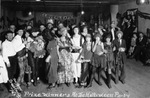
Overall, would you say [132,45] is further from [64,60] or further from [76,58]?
[64,60]

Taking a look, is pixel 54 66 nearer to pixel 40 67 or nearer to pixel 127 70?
pixel 40 67

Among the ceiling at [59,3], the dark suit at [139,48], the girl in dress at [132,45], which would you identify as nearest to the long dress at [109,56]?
the dark suit at [139,48]

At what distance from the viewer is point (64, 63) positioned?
3537 mm

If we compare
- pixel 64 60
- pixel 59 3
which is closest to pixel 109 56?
pixel 64 60

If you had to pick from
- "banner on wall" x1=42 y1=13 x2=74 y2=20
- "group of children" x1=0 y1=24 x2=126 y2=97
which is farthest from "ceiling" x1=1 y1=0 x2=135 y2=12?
"group of children" x1=0 y1=24 x2=126 y2=97

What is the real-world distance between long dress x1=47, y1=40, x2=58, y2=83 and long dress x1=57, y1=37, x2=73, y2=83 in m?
0.09

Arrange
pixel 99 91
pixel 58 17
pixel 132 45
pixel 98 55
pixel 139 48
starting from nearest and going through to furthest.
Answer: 1. pixel 99 91
2. pixel 98 55
3. pixel 139 48
4. pixel 132 45
5. pixel 58 17

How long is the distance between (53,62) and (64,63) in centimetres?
24

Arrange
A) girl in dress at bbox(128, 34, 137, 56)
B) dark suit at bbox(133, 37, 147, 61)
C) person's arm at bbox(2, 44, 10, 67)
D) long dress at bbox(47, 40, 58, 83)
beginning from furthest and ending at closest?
girl in dress at bbox(128, 34, 137, 56), dark suit at bbox(133, 37, 147, 61), long dress at bbox(47, 40, 58, 83), person's arm at bbox(2, 44, 10, 67)

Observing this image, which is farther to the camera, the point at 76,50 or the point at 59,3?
the point at 59,3

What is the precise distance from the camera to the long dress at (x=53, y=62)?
3473 mm

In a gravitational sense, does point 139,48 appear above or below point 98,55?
below

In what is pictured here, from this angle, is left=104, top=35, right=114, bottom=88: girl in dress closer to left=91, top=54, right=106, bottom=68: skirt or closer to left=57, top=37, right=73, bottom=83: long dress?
left=91, top=54, right=106, bottom=68: skirt

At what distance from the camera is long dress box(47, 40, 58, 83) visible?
11.4 feet
